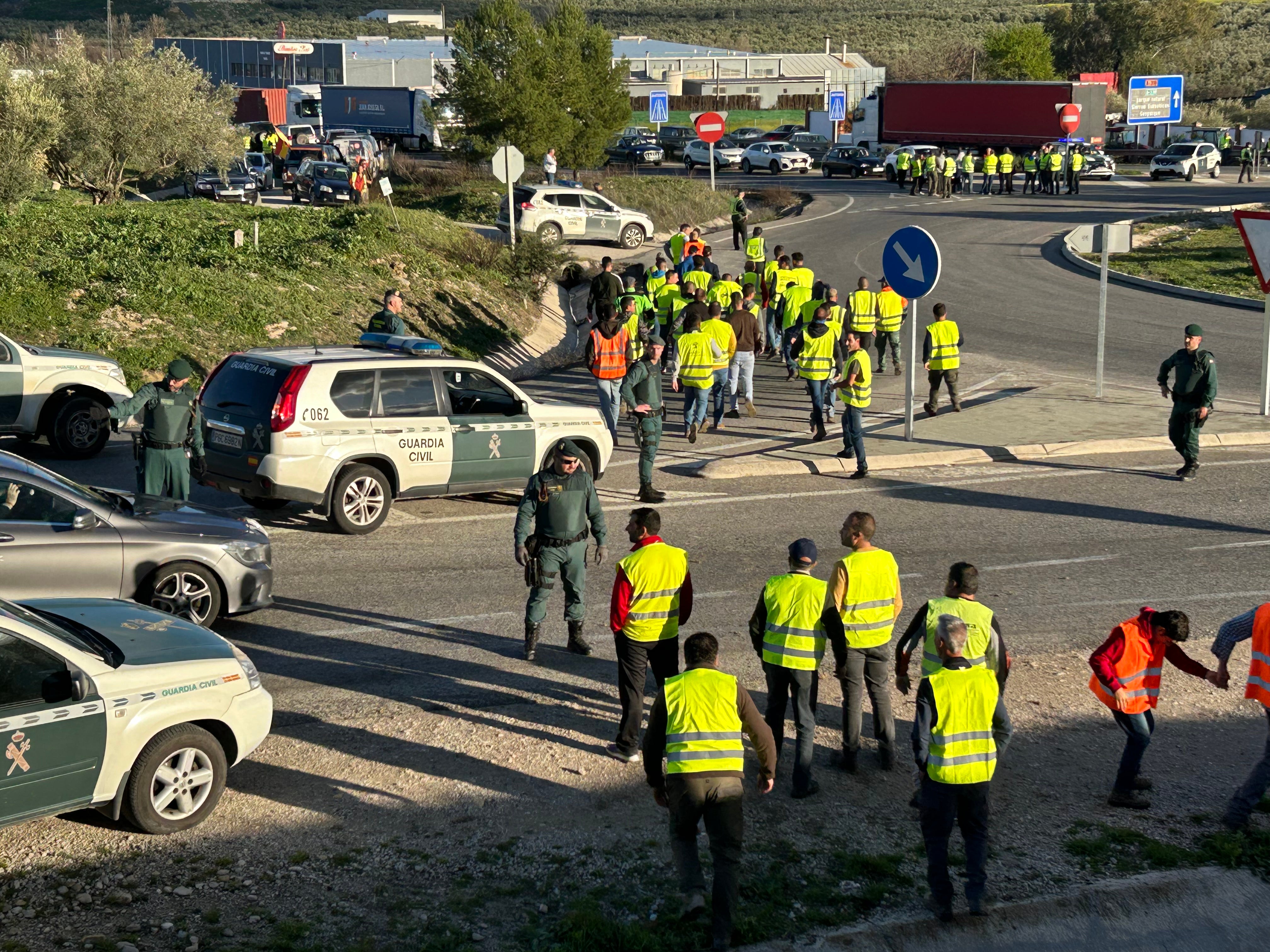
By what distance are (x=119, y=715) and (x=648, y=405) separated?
8.65 m

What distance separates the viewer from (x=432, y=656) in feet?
34.0

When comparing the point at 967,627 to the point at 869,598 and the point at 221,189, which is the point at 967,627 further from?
the point at 221,189

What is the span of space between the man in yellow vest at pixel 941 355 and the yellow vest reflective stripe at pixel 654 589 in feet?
34.7

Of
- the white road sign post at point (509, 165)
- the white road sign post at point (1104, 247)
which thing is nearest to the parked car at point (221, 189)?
the white road sign post at point (509, 165)

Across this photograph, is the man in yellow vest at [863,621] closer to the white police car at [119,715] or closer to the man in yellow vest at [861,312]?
the white police car at [119,715]

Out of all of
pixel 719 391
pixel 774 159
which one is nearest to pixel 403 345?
pixel 719 391

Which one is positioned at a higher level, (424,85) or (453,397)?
(424,85)

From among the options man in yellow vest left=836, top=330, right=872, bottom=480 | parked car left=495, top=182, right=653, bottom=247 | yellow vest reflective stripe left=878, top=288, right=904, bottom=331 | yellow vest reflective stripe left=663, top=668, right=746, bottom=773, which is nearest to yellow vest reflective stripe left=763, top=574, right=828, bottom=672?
yellow vest reflective stripe left=663, top=668, right=746, bottom=773

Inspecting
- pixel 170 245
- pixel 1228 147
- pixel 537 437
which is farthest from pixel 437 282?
pixel 1228 147

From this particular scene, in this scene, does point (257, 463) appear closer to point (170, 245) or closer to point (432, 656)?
point (432, 656)

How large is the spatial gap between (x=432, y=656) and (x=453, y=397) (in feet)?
15.0

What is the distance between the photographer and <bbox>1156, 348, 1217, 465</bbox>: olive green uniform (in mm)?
14938

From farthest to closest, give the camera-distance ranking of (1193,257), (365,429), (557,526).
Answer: (1193,257) → (365,429) → (557,526)

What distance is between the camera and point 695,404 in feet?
58.8
